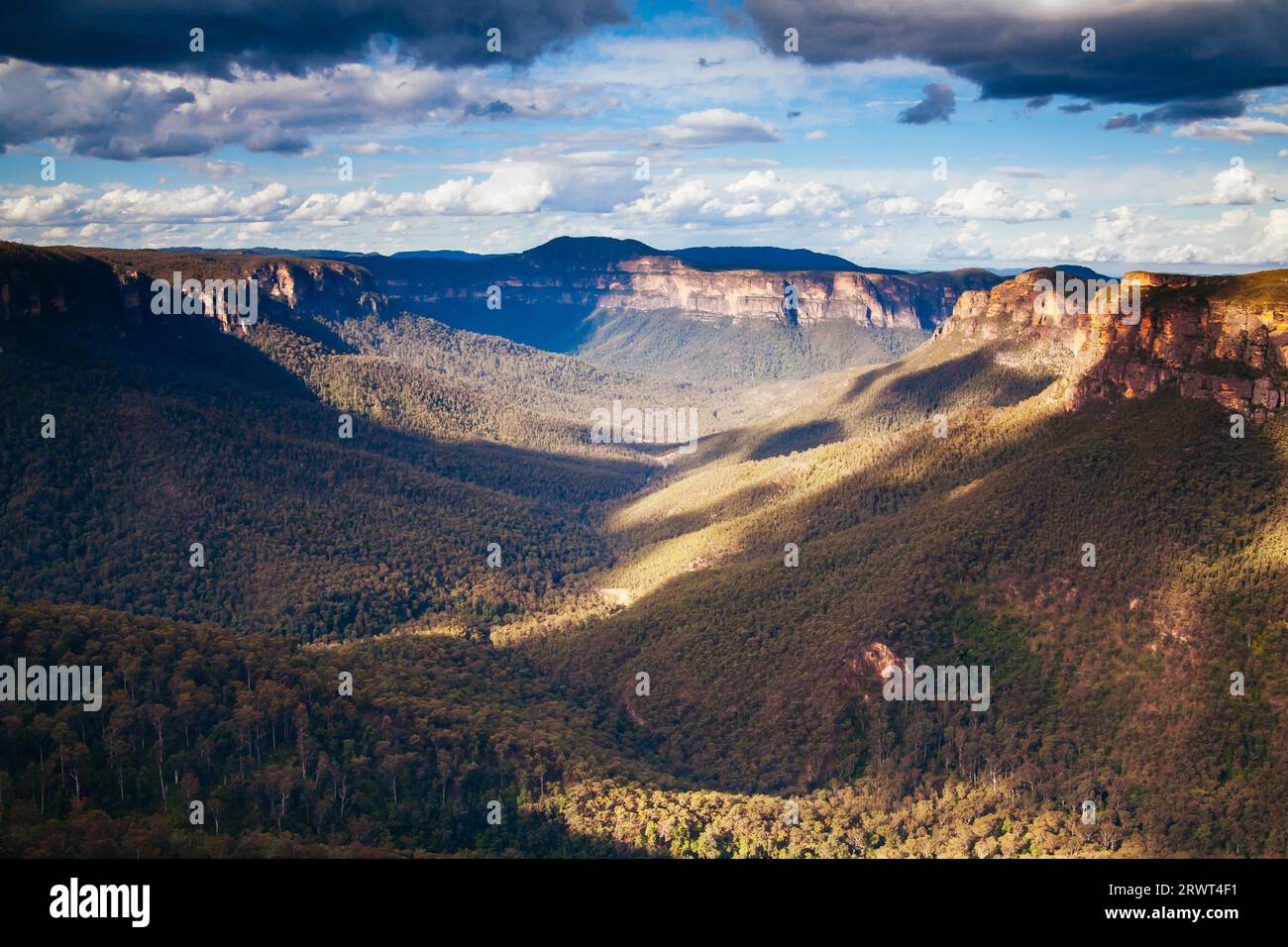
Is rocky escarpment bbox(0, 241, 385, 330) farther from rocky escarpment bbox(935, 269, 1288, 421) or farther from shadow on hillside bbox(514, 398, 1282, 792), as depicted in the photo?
rocky escarpment bbox(935, 269, 1288, 421)

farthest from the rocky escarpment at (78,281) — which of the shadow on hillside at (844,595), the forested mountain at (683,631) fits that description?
the shadow on hillside at (844,595)

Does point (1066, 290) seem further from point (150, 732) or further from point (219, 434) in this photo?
point (150, 732)

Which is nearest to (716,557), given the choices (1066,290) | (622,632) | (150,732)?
(622,632)

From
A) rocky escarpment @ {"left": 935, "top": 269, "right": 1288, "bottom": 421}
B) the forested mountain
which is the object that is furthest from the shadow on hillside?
rocky escarpment @ {"left": 935, "top": 269, "right": 1288, "bottom": 421}

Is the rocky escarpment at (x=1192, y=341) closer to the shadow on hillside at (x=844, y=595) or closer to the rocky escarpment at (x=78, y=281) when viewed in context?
the shadow on hillside at (x=844, y=595)

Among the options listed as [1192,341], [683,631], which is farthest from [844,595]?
[1192,341]

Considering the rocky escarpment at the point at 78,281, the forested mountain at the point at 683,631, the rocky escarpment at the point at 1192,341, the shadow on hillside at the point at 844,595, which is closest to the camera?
the forested mountain at the point at 683,631
